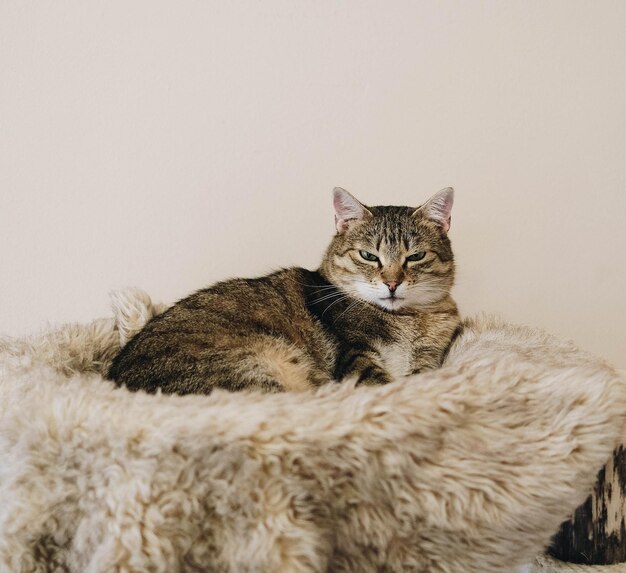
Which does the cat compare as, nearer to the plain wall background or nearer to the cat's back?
the cat's back

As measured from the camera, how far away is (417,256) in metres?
1.25

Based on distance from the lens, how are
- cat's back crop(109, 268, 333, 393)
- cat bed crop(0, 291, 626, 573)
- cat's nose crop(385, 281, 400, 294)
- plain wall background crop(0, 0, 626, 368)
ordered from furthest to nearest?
plain wall background crop(0, 0, 626, 368), cat's nose crop(385, 281, 400, 294), cat's back crop(109, 268, 333, 393), cat bed crop(0, 291, 626, 573)

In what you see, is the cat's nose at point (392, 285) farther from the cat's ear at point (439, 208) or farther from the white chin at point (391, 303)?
the cat's ear at point (439, 208)

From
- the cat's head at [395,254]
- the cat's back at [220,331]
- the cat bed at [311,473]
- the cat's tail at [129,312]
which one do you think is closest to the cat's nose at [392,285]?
the cat's head at [395,254]

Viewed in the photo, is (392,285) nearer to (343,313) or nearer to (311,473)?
(343,313)

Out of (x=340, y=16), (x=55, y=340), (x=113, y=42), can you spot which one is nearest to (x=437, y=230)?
(x=340, y=16)

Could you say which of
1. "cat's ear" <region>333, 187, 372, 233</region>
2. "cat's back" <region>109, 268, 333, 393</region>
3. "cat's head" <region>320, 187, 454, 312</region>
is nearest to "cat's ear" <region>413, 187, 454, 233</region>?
"cat's head" <region>320, 187, 454, 312</region>

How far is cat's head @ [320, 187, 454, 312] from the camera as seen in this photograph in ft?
4.00

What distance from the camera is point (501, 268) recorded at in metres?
1.60

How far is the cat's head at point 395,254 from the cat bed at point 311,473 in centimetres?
46

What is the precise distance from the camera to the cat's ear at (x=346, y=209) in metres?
1.27

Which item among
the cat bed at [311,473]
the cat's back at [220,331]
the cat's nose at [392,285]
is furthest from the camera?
the cat's nose at [392,285]

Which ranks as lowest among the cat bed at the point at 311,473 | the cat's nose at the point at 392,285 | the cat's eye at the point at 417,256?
the cat bed at the point at 311,473

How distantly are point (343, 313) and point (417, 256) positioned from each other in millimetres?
210
